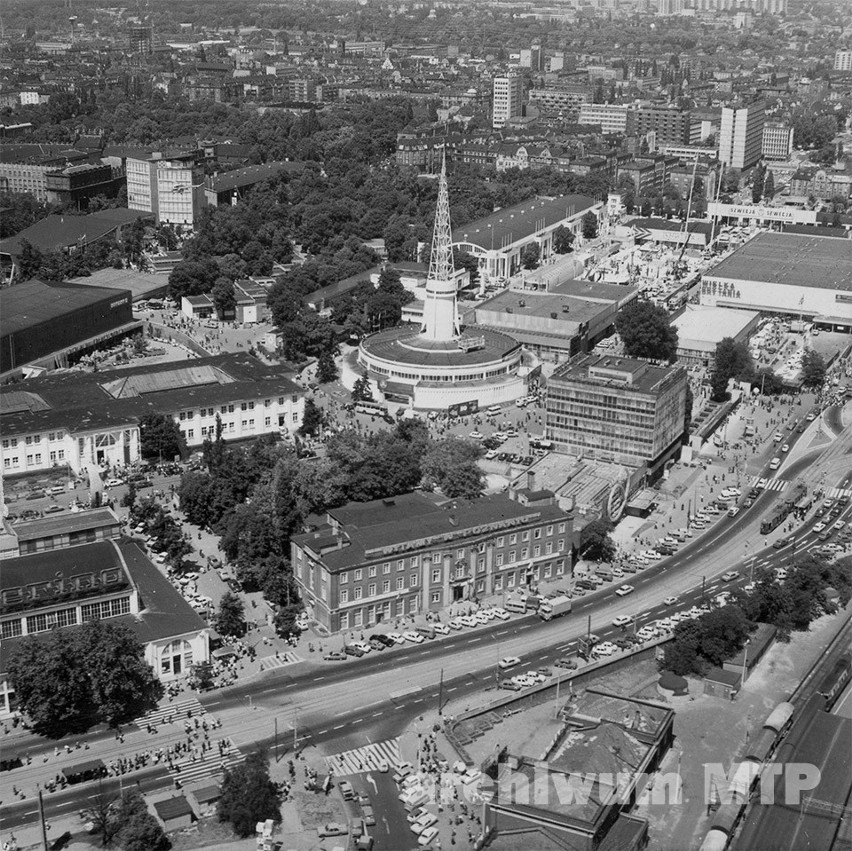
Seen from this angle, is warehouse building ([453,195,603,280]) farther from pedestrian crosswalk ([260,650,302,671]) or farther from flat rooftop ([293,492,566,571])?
pedestrian crosswalk ([260,650,302,671])

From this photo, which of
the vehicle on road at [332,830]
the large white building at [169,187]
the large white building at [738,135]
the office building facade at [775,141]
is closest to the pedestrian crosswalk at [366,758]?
the vehicle on road at [332,830]

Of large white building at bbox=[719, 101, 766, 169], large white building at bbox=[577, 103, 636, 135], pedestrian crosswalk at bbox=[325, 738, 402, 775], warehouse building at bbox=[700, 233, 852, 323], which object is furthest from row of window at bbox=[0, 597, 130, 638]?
large white building at bbox=[577, 103, 636, 135]

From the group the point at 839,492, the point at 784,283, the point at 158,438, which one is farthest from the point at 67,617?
the point at 784,283

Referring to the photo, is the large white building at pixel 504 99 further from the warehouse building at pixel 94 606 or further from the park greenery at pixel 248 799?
the park greenery at pixel 248 799

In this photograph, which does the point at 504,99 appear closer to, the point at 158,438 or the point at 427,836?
the point at 158,438

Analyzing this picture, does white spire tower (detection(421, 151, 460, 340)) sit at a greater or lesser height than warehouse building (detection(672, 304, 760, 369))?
greater

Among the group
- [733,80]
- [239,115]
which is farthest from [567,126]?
[733,80]
